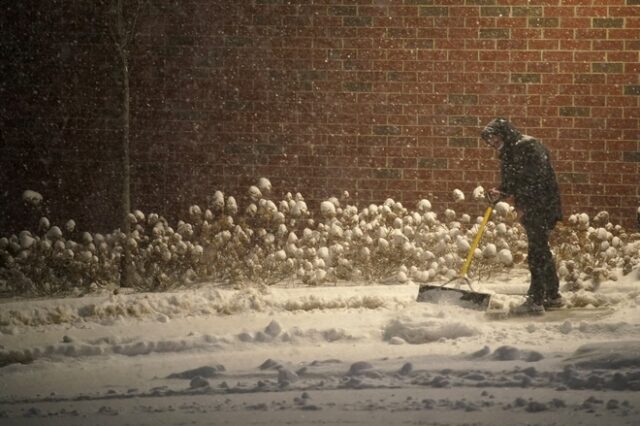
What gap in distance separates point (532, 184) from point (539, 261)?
729 millimetres

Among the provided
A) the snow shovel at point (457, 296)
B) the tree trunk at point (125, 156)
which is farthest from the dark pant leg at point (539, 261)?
the tree trunk at point (125, 156)

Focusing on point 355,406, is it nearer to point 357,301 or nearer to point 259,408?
point 259,408

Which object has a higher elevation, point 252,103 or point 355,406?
point 252,103

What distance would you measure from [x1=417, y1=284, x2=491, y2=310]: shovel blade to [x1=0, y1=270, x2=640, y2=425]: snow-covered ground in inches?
4.5

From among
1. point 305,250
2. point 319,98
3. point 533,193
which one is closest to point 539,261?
point 533,193

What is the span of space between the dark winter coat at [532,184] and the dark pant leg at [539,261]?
0.08 m

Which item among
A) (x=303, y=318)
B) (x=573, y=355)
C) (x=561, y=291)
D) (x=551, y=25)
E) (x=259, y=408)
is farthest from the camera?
(x=551, y=25)

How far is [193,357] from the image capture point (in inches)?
338

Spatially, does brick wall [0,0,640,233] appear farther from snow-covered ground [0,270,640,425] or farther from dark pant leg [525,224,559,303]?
dark pant leg [525,224,559,303]

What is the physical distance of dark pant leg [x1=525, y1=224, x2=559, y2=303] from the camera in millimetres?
10219

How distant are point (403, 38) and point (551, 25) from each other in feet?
5.59

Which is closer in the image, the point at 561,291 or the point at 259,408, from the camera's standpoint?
the point at 259,408

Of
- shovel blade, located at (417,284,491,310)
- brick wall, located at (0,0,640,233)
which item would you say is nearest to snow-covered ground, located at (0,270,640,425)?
shovel blade, located at (417,284,491,310)

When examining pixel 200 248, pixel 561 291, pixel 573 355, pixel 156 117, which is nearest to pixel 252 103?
pixel 156 117
